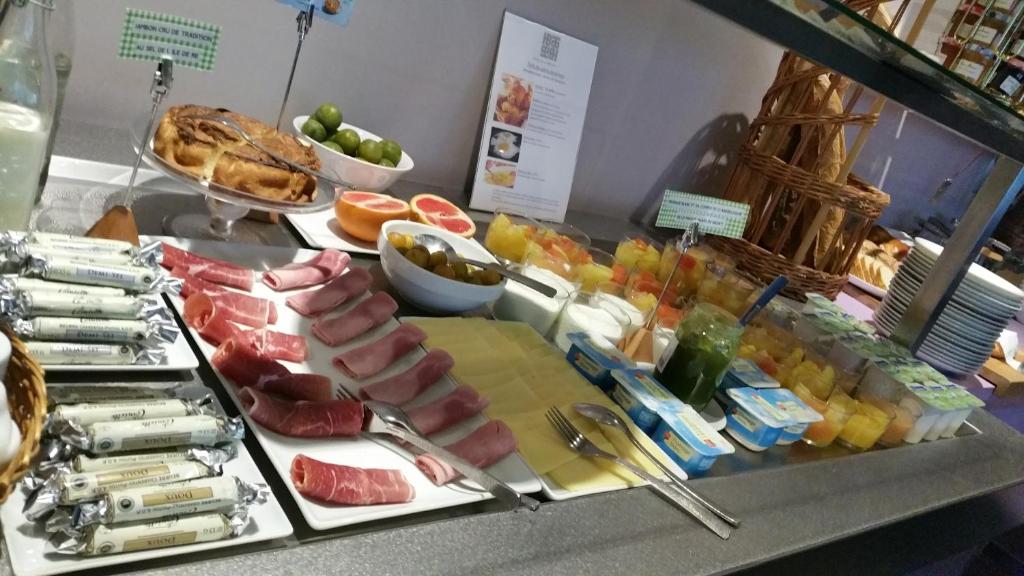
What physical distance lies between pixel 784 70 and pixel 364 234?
116 cm

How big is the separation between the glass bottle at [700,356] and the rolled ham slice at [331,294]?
0.48 meters

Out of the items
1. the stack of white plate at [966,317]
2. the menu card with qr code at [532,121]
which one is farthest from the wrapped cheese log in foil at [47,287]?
the stack of white plate at [966,317]

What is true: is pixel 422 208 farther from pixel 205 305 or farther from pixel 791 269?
pixel 791 269

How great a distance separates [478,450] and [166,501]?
353 mm

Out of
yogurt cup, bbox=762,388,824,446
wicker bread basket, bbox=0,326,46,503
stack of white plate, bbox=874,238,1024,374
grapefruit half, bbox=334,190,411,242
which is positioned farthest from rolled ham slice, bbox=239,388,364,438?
stack of white plate, bbox=874,238,1024,374

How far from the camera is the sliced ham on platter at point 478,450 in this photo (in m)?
0.80

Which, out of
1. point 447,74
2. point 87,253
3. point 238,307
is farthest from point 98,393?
point 447,74

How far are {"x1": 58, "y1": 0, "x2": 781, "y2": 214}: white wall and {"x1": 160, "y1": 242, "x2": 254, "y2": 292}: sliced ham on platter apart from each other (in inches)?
17.1

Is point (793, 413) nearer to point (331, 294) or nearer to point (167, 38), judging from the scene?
point (331, 294)

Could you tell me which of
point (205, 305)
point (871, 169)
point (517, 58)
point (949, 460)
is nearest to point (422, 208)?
point (517, 58)

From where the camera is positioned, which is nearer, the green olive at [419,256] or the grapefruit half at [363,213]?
the green olive at [419,256]

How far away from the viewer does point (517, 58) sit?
1622 millimetres

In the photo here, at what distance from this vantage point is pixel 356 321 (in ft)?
3.29

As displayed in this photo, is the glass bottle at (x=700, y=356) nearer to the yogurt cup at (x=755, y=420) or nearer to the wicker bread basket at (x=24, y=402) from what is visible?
the yogurt cup at (x=755, y=420)
